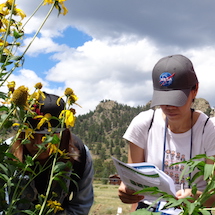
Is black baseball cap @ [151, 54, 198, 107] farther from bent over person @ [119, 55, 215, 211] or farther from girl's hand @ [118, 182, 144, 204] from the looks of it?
girl's hand @ [118, 182, 144, 204]

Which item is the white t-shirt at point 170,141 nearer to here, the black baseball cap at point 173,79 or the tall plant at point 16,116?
the black baseball cap at point 173,79

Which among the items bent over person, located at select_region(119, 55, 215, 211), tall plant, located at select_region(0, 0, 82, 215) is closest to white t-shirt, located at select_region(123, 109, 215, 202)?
bent over person, located at select_region(119, 55, 215, 211)

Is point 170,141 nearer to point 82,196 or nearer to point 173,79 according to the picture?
point 173,79

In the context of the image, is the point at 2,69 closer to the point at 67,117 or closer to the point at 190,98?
the point at 67,117

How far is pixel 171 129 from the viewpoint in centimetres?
186

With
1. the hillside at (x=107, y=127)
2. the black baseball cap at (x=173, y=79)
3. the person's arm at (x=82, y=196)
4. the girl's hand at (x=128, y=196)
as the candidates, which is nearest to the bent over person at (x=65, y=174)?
the person's arm at (x=82, y=196)

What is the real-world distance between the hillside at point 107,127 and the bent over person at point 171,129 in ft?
227

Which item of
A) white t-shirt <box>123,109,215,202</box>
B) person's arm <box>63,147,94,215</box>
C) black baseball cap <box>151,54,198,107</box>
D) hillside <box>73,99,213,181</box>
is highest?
hillside <box>73,99,213,181</box>

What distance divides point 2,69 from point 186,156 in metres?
1.05

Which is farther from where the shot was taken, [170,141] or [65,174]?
[170,141]

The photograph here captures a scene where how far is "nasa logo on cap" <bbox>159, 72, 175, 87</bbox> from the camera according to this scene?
178 cm

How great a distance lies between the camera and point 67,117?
1231 mm

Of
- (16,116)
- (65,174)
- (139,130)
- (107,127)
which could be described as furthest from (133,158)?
(107,127)

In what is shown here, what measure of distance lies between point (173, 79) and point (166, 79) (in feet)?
0.11
